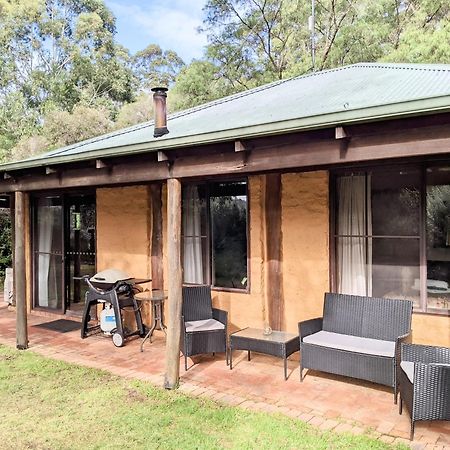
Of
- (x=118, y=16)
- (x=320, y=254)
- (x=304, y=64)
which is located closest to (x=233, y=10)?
(x=304, y=64)

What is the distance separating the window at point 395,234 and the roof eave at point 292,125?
1.80 m

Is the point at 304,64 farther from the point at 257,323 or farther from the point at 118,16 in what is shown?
the point at 118,16

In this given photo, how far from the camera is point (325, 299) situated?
4930 millimetres

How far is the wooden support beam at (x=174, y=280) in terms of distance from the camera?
4484 mm

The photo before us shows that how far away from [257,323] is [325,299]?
1065mm

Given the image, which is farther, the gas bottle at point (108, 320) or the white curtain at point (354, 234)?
the gas bottle at point (108, 320)

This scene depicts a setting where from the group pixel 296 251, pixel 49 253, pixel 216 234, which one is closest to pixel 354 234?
pixel 296 251

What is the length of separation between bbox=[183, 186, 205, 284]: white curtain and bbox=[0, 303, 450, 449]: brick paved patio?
39.5 inches

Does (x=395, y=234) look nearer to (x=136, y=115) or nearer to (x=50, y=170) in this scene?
(x=50, y=170)

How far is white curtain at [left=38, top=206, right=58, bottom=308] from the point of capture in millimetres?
7957

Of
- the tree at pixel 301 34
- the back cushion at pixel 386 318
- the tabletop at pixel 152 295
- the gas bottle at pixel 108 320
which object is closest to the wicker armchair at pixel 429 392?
the back cushion at pixel 386 318

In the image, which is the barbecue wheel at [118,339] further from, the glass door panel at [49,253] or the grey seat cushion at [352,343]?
the grey seat cushion at [352,343]

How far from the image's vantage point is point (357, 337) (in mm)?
4633

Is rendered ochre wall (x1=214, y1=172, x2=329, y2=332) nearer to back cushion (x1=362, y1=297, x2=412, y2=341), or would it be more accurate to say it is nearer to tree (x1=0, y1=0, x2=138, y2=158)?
back cushion (x1=362, y1=297, x2=412, y2=341)
